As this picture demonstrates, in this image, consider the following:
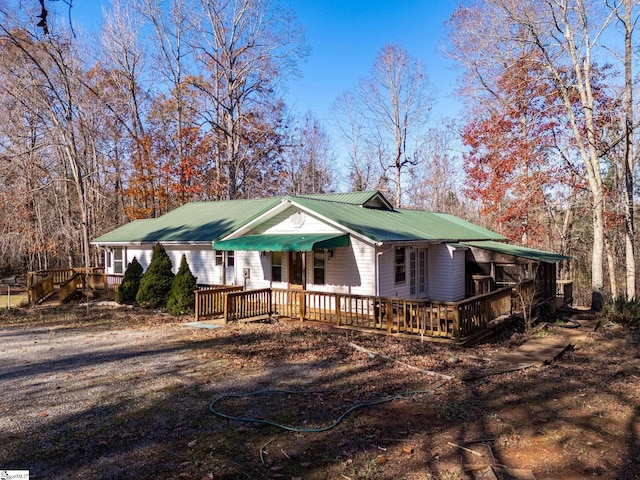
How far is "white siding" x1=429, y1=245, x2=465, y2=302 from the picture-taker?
15.9 meters

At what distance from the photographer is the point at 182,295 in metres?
14.7

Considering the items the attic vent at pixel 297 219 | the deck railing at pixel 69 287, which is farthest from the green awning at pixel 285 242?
the deck railing at pixel 69 287

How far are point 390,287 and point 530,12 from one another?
1122cm

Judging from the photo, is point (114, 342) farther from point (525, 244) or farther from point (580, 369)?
point (525, 244)

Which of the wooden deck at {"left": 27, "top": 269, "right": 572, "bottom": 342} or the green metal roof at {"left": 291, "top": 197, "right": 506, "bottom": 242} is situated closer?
the wooden deck at {"left": 27, "top": 269, "right": 572, "bottom": 342}

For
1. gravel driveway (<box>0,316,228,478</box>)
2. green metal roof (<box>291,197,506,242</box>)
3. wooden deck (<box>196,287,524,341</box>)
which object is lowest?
gravel driveway (<box>0,316,228,478</box>)

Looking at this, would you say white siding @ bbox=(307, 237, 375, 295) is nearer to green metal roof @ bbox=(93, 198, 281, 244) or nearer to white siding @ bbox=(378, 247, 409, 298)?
white siding @ bbox=(378, 247, 409, 298)

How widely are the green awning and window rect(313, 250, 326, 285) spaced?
99 centimetres

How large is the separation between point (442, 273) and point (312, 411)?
36.8 ft

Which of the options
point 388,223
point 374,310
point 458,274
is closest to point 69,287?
point 388,223

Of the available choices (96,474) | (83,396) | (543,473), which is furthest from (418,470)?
(83,396)

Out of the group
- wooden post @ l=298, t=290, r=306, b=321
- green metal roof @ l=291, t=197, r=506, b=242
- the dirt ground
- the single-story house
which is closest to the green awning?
the single-story house

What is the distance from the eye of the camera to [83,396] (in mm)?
6590

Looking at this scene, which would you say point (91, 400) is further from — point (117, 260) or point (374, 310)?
point (117, 260)
